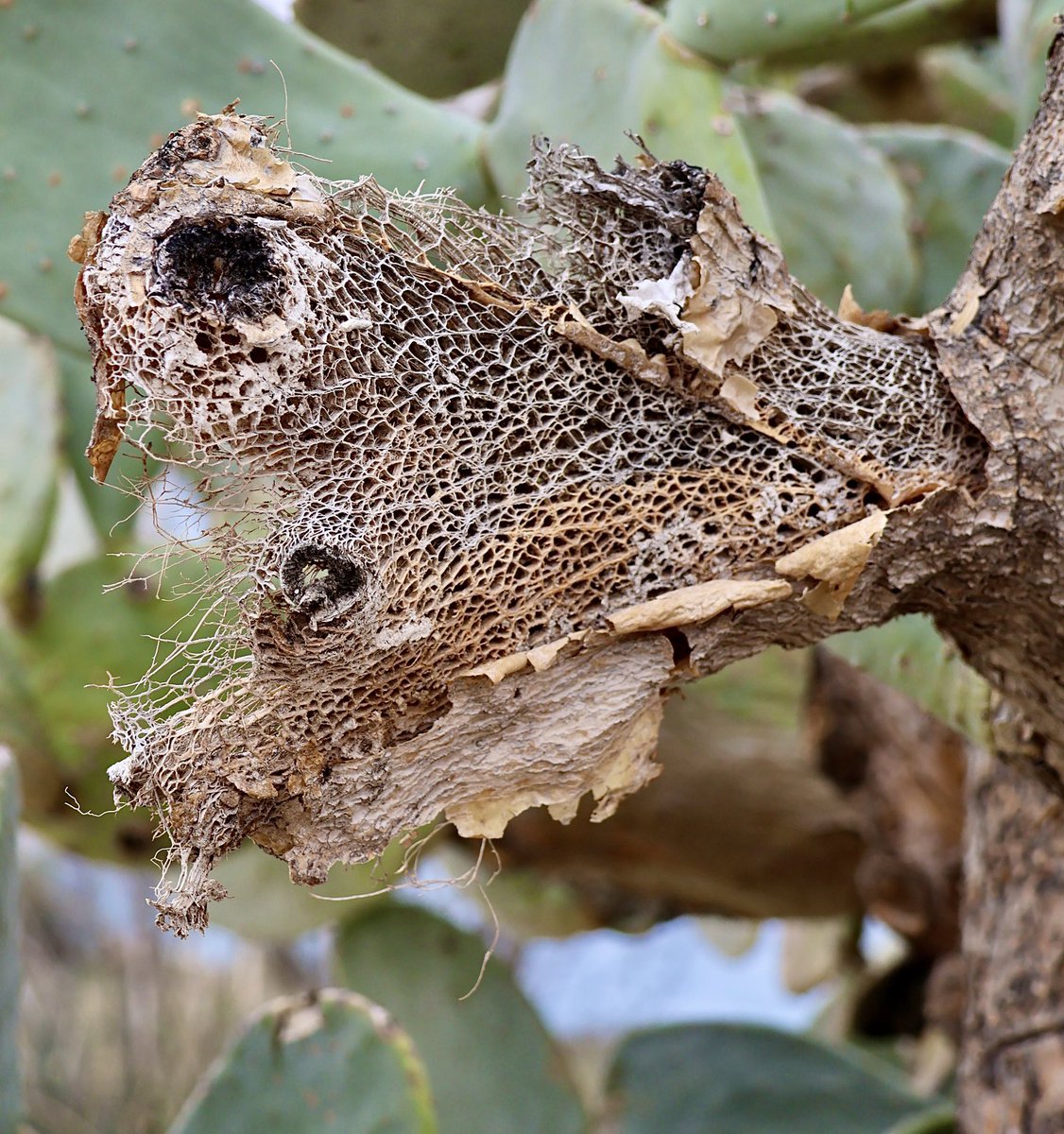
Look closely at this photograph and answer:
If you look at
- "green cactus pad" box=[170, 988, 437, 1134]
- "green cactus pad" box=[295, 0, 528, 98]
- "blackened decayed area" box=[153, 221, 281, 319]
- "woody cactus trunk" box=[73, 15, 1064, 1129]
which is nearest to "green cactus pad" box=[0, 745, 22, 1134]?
"green cactus pad" box=[170, 988, 437, 1134]

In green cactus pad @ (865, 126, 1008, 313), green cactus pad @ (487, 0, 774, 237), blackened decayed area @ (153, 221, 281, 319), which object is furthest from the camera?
green cactus pad @ (865, 126, 1008, 313)

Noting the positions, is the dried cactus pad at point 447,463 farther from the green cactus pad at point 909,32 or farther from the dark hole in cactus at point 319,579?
the green cactus pad at point 909,32

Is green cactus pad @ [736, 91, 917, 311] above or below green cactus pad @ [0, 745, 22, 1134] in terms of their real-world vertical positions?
above

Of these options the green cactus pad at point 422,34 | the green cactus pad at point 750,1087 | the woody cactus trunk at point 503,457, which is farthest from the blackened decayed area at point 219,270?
the green cactus pad at point 750,1087

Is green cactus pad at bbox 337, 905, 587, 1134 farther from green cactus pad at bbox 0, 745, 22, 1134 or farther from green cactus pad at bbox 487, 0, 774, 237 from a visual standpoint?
green cactus pad at bbox 487, 0, 774, 237

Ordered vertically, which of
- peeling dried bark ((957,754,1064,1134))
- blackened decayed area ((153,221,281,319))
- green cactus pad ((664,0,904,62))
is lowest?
peeling dried bark ((957,754,1064,1134))

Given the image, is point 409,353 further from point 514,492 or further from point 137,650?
point 137,650

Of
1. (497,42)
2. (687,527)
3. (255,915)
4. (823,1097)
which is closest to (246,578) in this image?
(687,527)
